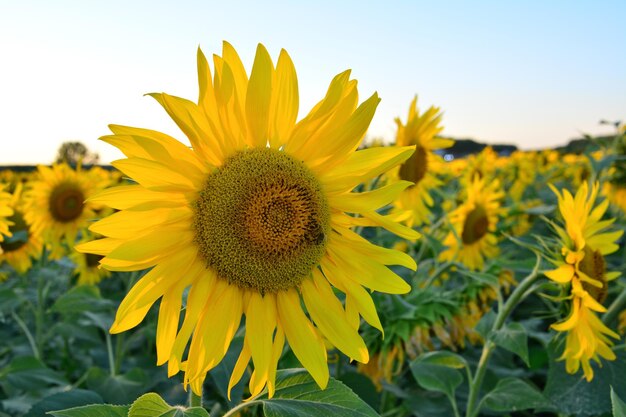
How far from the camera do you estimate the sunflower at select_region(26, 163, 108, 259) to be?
4457 mm

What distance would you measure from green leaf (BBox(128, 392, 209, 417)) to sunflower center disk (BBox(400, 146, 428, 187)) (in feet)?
9.01

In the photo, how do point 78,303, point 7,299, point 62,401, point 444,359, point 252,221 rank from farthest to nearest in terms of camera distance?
point 7,299 → point 78,303 → point 444,359 → point 62,401 → point 252,221

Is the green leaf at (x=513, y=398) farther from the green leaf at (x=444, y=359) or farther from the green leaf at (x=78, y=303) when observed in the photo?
the green leaf at (x=78, y=303)

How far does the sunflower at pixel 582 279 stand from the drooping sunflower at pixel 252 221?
105 cm

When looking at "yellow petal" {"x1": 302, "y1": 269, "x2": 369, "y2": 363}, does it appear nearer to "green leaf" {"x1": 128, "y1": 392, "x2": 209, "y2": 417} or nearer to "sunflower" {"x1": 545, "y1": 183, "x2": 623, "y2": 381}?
"green leaf" {"x1": 128, "y1": 392, "x2": 209, "y2": 417}

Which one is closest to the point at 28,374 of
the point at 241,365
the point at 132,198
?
the point at 241,365

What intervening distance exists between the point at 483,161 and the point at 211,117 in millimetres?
6386

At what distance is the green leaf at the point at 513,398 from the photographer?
222 centimetres

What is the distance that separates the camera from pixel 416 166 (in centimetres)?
391

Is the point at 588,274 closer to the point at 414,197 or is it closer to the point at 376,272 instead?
the point at 376,272

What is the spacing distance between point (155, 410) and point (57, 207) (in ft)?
11.8

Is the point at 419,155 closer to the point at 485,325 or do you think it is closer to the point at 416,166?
the point at 416,166

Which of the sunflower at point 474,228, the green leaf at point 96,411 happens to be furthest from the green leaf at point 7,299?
the sunflower at point 474,228

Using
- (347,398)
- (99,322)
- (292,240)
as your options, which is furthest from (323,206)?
(99,322)
